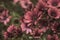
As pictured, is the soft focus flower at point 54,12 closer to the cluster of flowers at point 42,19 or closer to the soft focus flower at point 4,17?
the cluster of flowers at point 42,19

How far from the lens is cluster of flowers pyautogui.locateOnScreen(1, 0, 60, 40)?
85cm

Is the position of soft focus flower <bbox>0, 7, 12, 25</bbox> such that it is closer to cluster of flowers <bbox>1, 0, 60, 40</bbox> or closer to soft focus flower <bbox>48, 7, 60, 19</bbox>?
cluster of flowers <bbox>1, 0, 60, 40</bbox>

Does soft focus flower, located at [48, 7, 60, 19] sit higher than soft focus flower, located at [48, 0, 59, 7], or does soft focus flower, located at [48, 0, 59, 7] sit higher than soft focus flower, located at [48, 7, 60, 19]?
soft focus flower, located at [48, 0, 59, 7]

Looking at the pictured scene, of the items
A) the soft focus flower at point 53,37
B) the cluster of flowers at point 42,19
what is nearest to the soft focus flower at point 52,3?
the cluster of flowers at point 42,19

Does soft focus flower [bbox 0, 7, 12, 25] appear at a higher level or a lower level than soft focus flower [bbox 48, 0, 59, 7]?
lower

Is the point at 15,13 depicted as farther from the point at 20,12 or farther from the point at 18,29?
the point at 18,29

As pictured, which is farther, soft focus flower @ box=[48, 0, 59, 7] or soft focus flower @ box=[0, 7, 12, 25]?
soft focus flower @ box=[0, 7, 12, 25]

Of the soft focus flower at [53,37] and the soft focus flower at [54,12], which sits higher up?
the soft focus flower at [54,12]

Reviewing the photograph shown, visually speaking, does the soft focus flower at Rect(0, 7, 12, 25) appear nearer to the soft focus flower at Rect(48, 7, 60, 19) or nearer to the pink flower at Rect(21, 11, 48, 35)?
the pink flower at Rect(21, 11, 48, 35)

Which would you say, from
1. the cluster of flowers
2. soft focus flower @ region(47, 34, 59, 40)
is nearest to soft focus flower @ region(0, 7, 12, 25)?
the cluster of flowers

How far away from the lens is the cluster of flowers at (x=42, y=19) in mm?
849

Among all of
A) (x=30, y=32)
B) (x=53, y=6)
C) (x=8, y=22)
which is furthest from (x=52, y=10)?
(x=8, y=22)

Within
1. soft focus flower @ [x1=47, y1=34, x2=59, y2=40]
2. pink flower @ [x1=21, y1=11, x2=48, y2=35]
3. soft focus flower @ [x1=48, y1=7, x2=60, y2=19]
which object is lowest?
soft focus flower @ [x1=47, y1=34, x2=59, y2=40]

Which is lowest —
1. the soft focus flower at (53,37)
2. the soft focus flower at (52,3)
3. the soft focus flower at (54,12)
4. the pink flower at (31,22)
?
the soft focus flower at (53,37)
